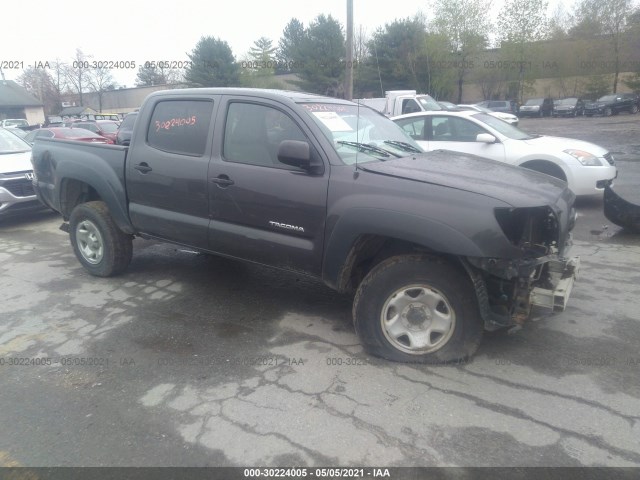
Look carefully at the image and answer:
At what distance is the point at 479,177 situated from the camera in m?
3.39

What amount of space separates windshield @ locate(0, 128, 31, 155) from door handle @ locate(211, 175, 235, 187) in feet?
22.5

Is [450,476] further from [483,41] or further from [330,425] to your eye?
[483,41]

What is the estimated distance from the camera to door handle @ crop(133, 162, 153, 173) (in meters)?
4.47

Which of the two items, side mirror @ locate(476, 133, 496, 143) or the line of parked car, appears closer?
side mirror @ locate(476, 133, 496, 143)

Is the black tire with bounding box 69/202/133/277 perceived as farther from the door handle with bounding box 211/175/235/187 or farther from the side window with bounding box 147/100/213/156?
the door handle with bounding box 211/175/235/187

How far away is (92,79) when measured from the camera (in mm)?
56188

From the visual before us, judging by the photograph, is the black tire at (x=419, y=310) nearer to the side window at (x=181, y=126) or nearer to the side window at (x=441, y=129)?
the side window at (x=181, y=126)

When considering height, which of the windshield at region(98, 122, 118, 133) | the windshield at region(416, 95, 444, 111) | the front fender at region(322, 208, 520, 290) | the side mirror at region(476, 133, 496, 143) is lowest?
the front fender at region(322, 208, 520, 290)

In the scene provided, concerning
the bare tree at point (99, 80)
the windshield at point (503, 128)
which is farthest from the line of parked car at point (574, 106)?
the bare tree at point (99, 80)

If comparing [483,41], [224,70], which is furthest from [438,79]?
[224,70]

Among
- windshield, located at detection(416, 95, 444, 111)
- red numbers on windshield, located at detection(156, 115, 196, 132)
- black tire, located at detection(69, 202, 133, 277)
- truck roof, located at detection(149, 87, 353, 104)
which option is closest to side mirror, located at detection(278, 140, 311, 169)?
truck roof, located at detection(149, 87, 353, 104)

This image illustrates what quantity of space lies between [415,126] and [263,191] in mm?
5662

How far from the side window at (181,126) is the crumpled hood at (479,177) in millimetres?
1577

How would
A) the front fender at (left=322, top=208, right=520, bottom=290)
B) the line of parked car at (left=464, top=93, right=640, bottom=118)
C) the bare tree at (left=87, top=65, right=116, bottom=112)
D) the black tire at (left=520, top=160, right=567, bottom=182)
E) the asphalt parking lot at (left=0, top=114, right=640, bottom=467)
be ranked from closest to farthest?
the asphalt parking lot at (left=0, top=114, right=640, bottom=467)
the front fender at (left=322, top=208, right=520, bottom=290)
the black tire at (left=520, top=160, right=567, bottom=182)
the line of parked car at (left=464, top=93, right=640, bottom=118)
the bare tree at (left=87, top=65, right=116, bottom=112)
